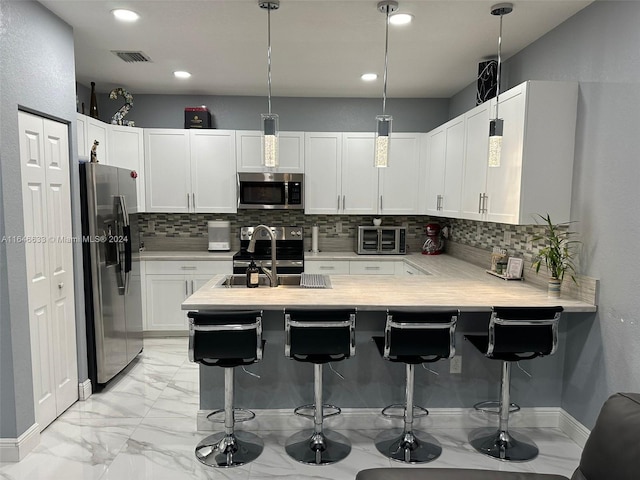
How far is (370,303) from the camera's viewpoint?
265cm

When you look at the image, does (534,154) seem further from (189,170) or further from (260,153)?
(189,170)

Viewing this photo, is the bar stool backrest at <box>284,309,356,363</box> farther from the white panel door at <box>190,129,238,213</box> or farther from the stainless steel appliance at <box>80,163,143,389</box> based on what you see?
the white panel door at <box>190,129,238,213</box>

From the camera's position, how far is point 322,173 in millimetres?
5066

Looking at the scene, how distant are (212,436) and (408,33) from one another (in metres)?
3.11

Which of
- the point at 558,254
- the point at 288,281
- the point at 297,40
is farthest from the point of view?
the point at 288,281

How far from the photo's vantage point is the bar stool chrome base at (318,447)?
2.67m

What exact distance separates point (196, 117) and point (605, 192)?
13.2 feet

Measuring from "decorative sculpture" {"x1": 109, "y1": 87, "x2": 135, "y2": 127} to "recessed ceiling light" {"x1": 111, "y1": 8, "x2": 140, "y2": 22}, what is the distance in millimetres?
1727

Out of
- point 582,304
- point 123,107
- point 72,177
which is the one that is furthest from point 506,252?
point 123,107

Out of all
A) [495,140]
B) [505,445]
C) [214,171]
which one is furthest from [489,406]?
[214,171]

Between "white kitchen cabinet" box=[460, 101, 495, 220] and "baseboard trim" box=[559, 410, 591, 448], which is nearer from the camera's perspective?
"baseboard trim" box=[559, 410, 591, 448]

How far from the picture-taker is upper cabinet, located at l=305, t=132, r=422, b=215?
5.03 metres

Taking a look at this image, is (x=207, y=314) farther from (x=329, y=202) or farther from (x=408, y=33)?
(x=329, y=202)

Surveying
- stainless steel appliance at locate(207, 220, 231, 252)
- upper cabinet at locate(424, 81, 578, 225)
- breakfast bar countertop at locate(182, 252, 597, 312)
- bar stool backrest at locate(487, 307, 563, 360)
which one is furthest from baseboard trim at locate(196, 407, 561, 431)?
stainless steel appliance at locate(207, 220, 231, 252)
